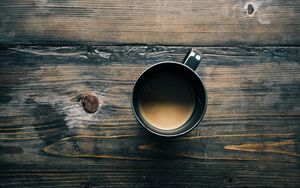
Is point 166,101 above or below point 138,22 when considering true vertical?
below

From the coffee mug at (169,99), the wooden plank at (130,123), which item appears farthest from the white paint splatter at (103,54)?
the coffee mug at (169,99)

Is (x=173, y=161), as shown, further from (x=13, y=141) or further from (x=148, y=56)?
(x=13, y=141)

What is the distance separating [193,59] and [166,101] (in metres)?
0.12

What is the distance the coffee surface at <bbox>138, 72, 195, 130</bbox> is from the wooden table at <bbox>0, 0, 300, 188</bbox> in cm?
5

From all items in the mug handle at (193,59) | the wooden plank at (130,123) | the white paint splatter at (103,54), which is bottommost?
the wooden plank at (130,123)

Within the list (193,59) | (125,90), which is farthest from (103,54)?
(193,59)

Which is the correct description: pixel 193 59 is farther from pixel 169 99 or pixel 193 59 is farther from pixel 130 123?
pixel 130 123

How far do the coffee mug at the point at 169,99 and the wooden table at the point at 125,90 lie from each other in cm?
4

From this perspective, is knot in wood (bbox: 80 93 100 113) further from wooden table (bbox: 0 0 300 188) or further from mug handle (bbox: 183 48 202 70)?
mug handle (bbox: 183 48 202 70)

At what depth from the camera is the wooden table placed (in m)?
0.92

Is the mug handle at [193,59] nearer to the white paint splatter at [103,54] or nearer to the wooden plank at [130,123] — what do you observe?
the wooden plank at [130,123]

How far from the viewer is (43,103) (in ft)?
3.03

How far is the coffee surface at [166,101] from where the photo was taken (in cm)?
90

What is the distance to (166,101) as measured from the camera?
2.95 ft
